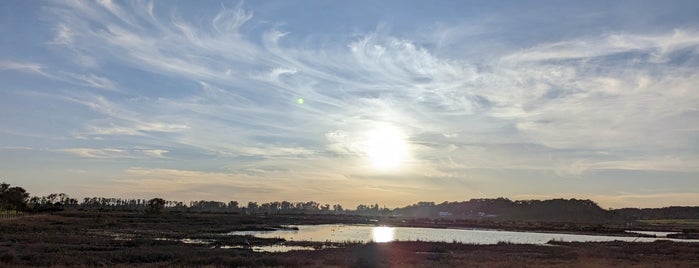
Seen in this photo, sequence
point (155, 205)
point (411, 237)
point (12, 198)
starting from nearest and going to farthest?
1. point (411, 237)
2. point (12, 198)
3. point (155, 205)

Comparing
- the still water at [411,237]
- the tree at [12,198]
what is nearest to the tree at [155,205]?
the tree at [12,198]

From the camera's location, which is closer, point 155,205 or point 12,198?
point 12,198

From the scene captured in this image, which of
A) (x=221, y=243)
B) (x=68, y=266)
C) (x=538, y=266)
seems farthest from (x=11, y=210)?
(x=538, y=266)

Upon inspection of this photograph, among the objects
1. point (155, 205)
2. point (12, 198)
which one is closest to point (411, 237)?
point (155, 205)

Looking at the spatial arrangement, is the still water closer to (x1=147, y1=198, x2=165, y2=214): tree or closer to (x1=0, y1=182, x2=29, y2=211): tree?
(x1=147, y1=198, x2=165, y2=214): tree

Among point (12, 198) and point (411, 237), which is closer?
point (411, 237)

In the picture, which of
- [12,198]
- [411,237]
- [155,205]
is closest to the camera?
[411,237]

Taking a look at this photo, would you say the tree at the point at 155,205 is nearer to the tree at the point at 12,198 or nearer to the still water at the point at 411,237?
the tree at the point at 12,198

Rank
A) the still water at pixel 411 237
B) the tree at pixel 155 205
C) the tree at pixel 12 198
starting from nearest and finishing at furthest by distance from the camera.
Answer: the still water at pixel 411 237, the tree at pixel 12 198, the tree at pixel 155 205

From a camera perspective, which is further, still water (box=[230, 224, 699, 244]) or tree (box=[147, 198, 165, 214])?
tree (box=[147, 198, 165, 214])

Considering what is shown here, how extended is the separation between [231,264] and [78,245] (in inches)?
712

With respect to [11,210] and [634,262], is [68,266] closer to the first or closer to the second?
[634,262]

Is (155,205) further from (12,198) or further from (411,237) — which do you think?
(411,237)

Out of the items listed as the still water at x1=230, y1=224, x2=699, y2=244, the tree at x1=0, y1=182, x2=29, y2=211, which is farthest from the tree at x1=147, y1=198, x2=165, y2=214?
the still water at x1=230, y1=224, x2=699, y2=244
